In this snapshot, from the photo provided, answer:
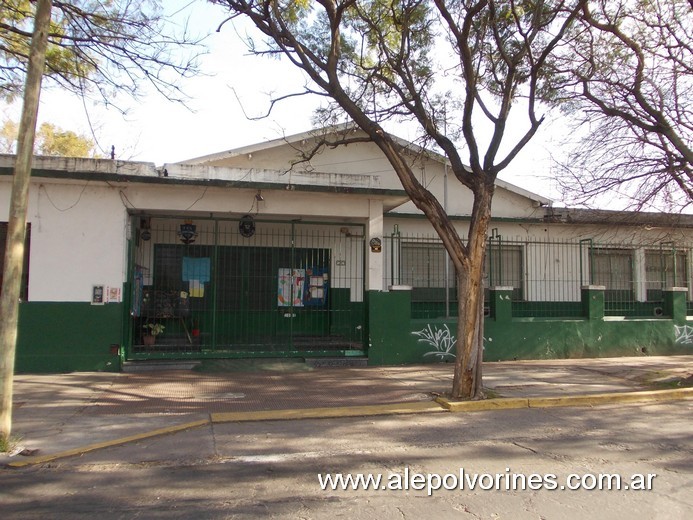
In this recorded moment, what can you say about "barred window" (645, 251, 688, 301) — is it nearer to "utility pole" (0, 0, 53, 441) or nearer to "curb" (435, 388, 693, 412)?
"curb" (435, 388, 693, 412)

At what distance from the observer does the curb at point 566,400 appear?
8.10 m

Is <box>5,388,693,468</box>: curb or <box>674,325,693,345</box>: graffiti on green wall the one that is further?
<box>674,325,693,345</box>: graffiti on green wall

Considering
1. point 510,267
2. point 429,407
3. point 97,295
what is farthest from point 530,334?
point 97,295

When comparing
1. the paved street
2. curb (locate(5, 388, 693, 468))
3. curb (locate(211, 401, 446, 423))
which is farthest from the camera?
curb (locate(211, 401, 446, 423))

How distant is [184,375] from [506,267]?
9.57m

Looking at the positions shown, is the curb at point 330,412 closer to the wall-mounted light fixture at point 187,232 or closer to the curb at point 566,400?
the curb at point 566,400

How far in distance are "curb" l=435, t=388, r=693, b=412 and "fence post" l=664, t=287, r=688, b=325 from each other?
5541 mm

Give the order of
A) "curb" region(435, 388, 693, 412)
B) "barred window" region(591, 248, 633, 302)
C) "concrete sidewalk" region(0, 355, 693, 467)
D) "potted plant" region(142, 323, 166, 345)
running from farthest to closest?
"barred window" region(591, 248, 633, 302) < "potted plant" region(142, 323, 166, 345) < "curb" region(435, 388, 693, 412) < "concrete sidewalk" region(0, 355, 693, 467)

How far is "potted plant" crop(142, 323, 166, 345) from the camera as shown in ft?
38.3

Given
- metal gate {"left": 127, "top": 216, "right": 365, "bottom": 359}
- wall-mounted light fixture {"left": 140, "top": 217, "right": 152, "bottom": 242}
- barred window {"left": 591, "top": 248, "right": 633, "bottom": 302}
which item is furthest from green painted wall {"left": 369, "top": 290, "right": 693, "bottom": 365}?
wall-mounted light fixture {"left": 140, "top": 217, "right": 152, "bottom": 242}

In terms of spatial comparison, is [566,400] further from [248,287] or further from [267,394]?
[248,287]

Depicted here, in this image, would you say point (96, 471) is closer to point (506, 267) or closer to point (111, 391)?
point (111, 391)

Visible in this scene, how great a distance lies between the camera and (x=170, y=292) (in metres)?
12.3

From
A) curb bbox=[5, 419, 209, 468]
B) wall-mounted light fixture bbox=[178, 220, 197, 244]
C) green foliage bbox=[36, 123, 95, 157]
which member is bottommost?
curb bbox=[5, 419, 209, 468]
